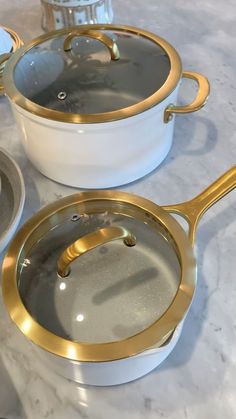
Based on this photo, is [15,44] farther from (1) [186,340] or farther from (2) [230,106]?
(1) [186,340]

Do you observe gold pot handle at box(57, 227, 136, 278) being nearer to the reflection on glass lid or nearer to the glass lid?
the glass lid

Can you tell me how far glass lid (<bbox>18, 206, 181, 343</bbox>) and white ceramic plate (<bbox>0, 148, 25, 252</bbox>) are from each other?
70 millimetres

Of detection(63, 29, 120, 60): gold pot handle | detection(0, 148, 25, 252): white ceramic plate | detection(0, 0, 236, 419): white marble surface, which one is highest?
detection(63, 29, 120, 60): gold pot handle


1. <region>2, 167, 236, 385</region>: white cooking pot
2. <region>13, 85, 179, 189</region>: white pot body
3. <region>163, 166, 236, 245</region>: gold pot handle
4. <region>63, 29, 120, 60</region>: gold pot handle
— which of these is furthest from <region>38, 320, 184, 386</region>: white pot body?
<region>63, 29, 120, 60</region>: gold pot handle

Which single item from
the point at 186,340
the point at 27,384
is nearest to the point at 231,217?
the point at 186,340

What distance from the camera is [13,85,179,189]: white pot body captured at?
1.86ft

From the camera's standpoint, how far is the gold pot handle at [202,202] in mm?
523

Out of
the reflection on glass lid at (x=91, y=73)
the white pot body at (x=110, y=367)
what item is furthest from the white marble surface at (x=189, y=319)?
the reflection on glass lid at (x=91, y=73)

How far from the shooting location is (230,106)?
0.77 m

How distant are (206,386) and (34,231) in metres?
0.23

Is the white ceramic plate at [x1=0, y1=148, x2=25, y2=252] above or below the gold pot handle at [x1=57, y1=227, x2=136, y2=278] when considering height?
below

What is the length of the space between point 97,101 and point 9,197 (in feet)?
0.56

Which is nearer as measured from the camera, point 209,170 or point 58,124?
point 58,124

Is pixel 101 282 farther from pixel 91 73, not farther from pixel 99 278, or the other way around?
pixel 91 73
